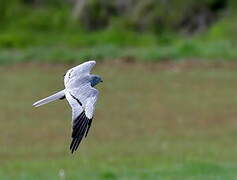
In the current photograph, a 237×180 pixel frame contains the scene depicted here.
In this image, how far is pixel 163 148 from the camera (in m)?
12.5

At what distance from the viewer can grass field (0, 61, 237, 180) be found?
416 inches

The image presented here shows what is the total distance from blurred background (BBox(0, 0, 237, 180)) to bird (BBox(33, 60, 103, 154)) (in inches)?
175

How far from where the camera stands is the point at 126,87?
63.3 feet

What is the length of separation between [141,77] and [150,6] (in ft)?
24.2

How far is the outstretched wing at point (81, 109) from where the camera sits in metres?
4.18

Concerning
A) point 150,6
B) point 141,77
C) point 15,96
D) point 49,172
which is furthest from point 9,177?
point 150,6

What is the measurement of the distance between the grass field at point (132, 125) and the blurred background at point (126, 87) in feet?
0.06

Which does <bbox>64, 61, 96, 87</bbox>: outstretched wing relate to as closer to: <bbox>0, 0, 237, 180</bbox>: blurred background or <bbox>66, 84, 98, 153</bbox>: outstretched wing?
<bbox>66, 84, 98, 153</bbox>: outstretched wing

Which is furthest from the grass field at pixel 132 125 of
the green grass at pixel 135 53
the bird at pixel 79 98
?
the bird at pixel 79 98

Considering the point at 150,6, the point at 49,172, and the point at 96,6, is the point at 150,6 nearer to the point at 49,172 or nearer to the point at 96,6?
the point at 96,6

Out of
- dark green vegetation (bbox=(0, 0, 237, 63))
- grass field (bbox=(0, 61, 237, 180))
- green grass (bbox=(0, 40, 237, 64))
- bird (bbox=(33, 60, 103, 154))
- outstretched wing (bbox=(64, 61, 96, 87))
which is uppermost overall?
bird (bbox=(33, 60, 103, 154))

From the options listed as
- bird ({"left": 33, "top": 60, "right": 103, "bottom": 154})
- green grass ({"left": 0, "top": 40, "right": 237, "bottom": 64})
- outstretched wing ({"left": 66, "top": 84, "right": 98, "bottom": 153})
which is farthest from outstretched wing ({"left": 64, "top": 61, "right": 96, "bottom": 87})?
green grass ({"left": 0, "top": 40, "right": 237, "bottom": 64})

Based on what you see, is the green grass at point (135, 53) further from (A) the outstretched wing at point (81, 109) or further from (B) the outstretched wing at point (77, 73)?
(A) the outstretched wing at point (81, 109)

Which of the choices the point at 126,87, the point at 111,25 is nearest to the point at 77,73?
the point at 126,87
